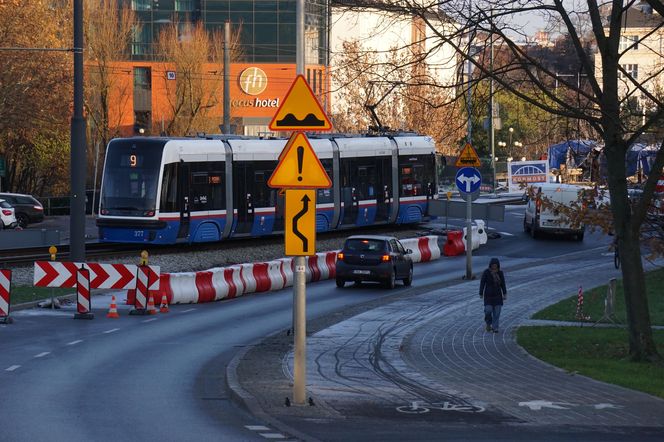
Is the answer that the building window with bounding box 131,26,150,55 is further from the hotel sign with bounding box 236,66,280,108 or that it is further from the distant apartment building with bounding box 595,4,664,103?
the distant apartment building with bounding box 595,4,664,103

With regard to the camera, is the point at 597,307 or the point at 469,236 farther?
the point at 469,236

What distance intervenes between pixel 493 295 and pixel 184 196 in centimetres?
1614

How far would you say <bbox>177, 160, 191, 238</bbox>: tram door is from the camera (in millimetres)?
35875

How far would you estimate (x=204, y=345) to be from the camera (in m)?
20.4

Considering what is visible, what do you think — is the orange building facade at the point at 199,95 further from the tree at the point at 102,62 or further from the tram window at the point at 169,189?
the tram window at the point at 169,189

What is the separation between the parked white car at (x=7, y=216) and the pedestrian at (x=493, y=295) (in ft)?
99.2

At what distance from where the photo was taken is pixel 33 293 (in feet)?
88.5

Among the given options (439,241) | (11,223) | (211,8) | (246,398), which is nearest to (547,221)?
(439,241)

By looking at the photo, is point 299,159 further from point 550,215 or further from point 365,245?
point 550,215

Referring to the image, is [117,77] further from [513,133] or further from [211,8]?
[513,133]

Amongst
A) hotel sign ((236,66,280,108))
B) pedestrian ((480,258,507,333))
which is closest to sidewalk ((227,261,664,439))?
pedestrian ((480,258,507,333))

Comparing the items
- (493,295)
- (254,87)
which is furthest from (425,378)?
(254,87)

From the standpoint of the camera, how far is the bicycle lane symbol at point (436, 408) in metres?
Result: 13.5

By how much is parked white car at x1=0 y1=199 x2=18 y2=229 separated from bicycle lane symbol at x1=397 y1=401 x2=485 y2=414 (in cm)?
3694
